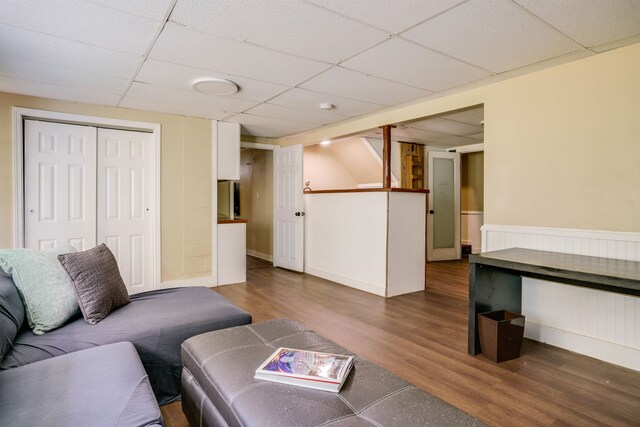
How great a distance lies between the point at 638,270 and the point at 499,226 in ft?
3.91

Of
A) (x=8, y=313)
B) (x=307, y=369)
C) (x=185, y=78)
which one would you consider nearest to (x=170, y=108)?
(x=185, y=78)

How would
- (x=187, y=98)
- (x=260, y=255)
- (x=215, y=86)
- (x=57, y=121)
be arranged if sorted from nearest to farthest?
(x=215, y=86), (x=187, y=98), (x=57, y=121), (x=260, y=255)

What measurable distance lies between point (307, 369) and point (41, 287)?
63.2 inches

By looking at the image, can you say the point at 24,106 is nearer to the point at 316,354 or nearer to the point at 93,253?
the point at 93,253

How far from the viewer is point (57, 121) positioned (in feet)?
12.6

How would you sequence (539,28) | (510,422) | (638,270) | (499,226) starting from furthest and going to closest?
(499,226)
(539,28)
(638,270)
(510,422)

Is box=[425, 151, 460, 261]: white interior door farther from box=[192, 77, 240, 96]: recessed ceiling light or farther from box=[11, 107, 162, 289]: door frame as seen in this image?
box=[11, 107, 162, 289]: door frame

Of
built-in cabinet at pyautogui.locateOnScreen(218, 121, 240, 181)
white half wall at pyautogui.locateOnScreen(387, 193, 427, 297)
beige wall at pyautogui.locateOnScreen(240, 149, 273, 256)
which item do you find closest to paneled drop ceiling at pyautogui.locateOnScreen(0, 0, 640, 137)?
built-in cabinet at pyautogui.locateOnScreen(218, 121, 240, 181)

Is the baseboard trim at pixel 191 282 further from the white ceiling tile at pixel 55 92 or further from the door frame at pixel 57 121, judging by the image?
the white ceiling tile at pixel 55 92

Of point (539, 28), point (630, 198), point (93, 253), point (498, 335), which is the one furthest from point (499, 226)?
point (93, 253)

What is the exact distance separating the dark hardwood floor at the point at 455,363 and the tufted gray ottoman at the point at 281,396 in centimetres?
46

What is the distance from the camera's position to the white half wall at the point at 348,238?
420 centimetres

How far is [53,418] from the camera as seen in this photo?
110 centimetres

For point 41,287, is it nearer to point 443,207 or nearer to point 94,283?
point 94,283
